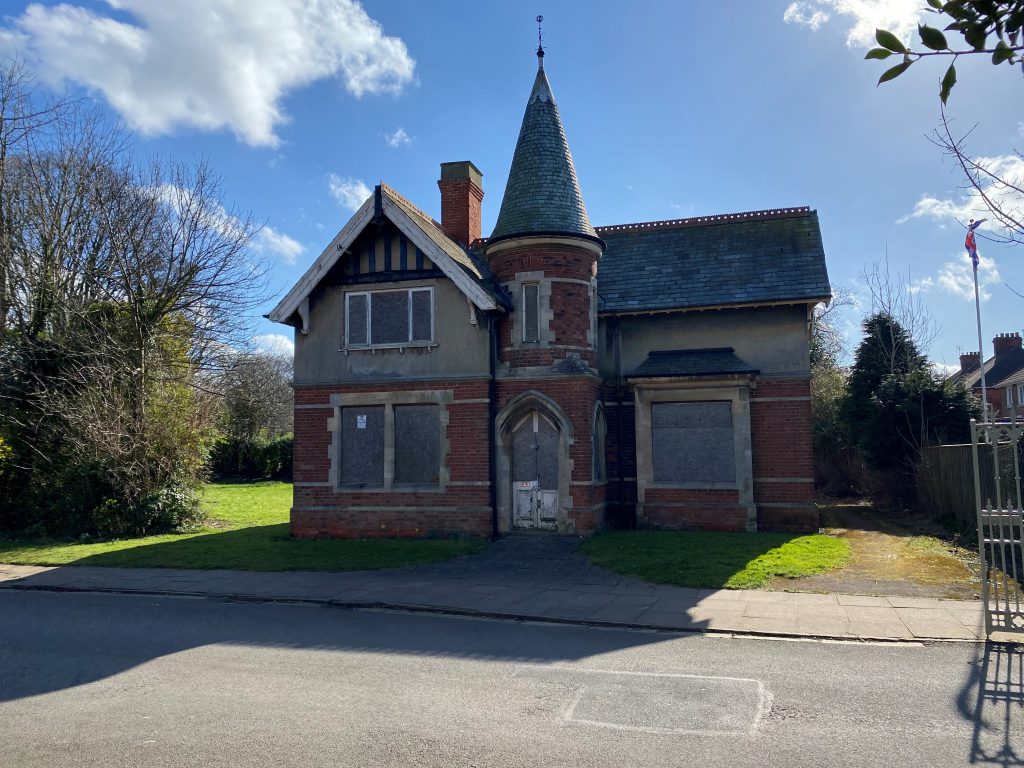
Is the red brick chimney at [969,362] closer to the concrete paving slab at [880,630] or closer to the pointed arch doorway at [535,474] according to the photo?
the pointed arch doorway at [535,474]

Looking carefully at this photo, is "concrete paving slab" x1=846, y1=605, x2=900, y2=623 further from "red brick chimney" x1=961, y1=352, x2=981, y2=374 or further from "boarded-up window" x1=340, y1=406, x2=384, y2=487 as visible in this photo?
"red brick chimney" x1=961, y1=352, x2=981, y2=374

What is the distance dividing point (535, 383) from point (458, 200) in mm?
7314

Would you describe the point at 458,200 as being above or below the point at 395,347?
above

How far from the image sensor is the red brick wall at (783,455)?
17406mm

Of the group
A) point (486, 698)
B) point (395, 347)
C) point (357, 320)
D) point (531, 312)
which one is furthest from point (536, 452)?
point (486, 698)

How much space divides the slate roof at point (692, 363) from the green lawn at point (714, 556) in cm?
373

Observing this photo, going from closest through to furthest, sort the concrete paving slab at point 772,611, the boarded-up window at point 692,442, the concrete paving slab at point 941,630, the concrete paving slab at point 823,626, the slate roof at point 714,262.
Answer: the concrete paving slab at point 941,630 → the concrete paving slab at point 823,626 → the concrete paving slab at point 772,611 → the boarded-up window at point 692,442 → the slate roof at point 714,262

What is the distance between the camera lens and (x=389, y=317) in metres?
17.6

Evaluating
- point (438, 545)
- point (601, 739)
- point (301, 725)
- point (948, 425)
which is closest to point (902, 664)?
point (601, 739)

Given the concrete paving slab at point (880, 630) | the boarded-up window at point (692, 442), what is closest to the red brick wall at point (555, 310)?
the boarded-up window at point (692, 442)

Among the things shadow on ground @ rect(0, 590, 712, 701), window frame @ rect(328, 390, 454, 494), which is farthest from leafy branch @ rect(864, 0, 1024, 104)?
window frame @ rect(328, 390, 454, 494)

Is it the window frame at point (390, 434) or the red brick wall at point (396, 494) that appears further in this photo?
the window frame at point (390, 434)

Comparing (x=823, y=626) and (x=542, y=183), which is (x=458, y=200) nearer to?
(x=542, y=183)

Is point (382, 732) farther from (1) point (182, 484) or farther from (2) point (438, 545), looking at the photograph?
(1) point (182, 484)
